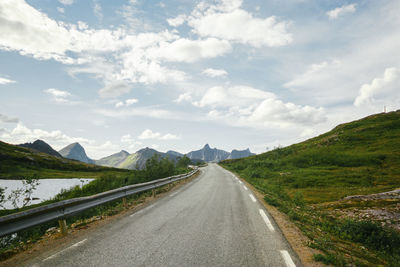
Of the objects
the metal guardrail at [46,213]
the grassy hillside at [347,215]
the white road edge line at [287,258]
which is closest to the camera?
the white road edge line at [287,258]

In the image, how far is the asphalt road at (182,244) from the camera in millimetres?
3758

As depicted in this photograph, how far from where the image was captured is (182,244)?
4480mm

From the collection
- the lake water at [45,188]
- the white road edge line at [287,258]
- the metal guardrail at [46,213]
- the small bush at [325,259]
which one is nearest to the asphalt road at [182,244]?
the white road edge line at [287,258]

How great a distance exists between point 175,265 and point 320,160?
101 feet

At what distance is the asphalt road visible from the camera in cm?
376

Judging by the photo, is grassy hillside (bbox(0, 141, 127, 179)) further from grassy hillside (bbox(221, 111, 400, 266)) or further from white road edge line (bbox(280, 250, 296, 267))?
white road edge line (bbox(280, 250, 296, 267))

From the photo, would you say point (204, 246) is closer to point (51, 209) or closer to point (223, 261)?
point (223, 261)

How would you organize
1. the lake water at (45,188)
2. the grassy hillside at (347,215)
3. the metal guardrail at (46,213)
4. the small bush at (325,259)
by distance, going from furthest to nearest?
the lake water at (45,188) < the grassy hillside at (347,215) < the metal guardrail at (46,213) < the small bush at (325,259)

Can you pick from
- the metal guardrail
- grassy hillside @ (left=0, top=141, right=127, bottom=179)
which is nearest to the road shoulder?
the metal guardrail

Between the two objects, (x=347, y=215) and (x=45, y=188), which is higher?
(x=347, y=215)

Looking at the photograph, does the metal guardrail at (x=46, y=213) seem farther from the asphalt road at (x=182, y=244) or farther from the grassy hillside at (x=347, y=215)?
the grassy hillside at (x=347, y=215)

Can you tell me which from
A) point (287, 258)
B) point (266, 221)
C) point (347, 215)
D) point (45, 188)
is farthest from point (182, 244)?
point (45, 188)

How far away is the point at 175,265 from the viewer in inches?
139

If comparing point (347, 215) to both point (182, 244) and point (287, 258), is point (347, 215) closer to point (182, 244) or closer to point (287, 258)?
point (287, 258)
